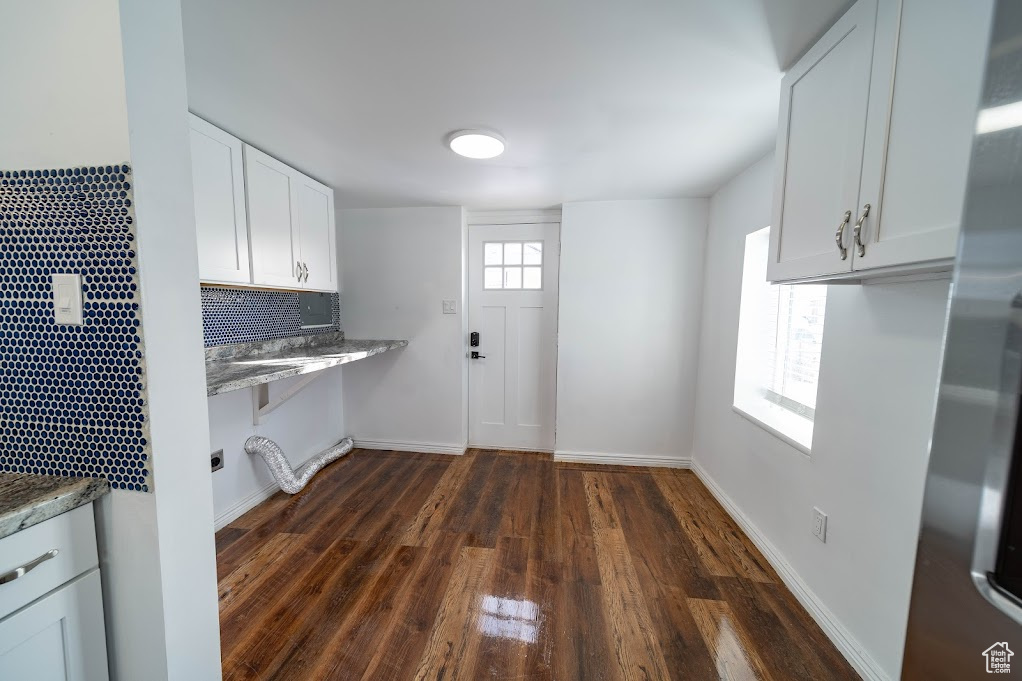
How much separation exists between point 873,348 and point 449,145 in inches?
81.3

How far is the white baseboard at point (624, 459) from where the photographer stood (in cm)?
290

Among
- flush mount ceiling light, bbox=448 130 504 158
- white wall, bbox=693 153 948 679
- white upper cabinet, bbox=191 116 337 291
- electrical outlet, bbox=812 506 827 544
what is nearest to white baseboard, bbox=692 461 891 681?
white wall, bbox=693 153 948 679

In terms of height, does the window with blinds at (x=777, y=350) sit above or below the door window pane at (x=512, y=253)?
below

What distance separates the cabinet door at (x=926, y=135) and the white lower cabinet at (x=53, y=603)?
76.4 inches

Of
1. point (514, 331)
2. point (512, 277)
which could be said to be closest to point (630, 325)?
point (514, 331)

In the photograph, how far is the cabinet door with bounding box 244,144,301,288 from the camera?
1875 mm

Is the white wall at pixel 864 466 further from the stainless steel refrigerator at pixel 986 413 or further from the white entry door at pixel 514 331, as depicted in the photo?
the white entry door at pixel 514 331

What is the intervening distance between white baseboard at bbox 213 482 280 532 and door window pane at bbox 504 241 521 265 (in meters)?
2.53

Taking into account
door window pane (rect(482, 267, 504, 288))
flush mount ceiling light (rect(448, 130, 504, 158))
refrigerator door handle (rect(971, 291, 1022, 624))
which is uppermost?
flush mount ceiling light (rect(448, 130, 504, 158))

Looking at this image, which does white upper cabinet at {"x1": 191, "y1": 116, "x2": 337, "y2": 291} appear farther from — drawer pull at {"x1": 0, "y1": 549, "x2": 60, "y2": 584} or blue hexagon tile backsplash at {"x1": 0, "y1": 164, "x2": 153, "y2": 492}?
drawer pull at {"x1": 0, "y1": 549, "x2": 60, "y2": 584}

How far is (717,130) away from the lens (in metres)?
1.67

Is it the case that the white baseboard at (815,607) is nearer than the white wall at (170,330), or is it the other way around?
the white wall at (170,330)

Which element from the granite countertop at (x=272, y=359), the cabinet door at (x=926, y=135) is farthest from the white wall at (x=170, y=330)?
the cabinet door at (x=926, y=135)

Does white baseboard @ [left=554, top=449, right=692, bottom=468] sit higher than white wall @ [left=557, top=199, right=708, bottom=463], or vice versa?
white wall @ [left=557, top=199, right=708, bottom=463]
